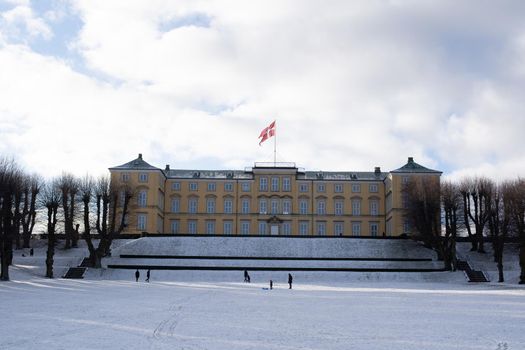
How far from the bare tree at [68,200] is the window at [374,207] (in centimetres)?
3597

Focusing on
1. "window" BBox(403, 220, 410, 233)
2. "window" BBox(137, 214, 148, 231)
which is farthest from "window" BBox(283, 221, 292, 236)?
"window" BBox(137, 214, 148, 231)

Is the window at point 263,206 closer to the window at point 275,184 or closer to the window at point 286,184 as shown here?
the window at point 275,184

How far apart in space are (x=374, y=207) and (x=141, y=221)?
2867cm

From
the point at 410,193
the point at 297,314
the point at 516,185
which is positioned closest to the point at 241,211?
the point at 410,193

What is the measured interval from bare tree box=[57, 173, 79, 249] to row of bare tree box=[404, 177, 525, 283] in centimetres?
3237

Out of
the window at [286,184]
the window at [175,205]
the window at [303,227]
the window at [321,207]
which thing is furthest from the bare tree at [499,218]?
the window at [175,205]

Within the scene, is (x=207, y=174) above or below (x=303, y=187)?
above

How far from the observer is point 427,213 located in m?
57.2

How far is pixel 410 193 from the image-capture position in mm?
63625

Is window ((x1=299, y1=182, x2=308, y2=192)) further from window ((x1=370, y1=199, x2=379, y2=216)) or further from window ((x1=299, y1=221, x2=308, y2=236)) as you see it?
window ((x1=370, y1=199, x2=379, y2=216))

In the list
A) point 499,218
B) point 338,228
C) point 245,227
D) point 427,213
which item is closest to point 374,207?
point 338,228

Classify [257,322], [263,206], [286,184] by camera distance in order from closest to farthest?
[257,322] → [263,206] → [286,184]

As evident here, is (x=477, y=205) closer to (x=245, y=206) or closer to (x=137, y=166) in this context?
(x=245, y=206)

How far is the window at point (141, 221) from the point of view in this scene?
237 feet
